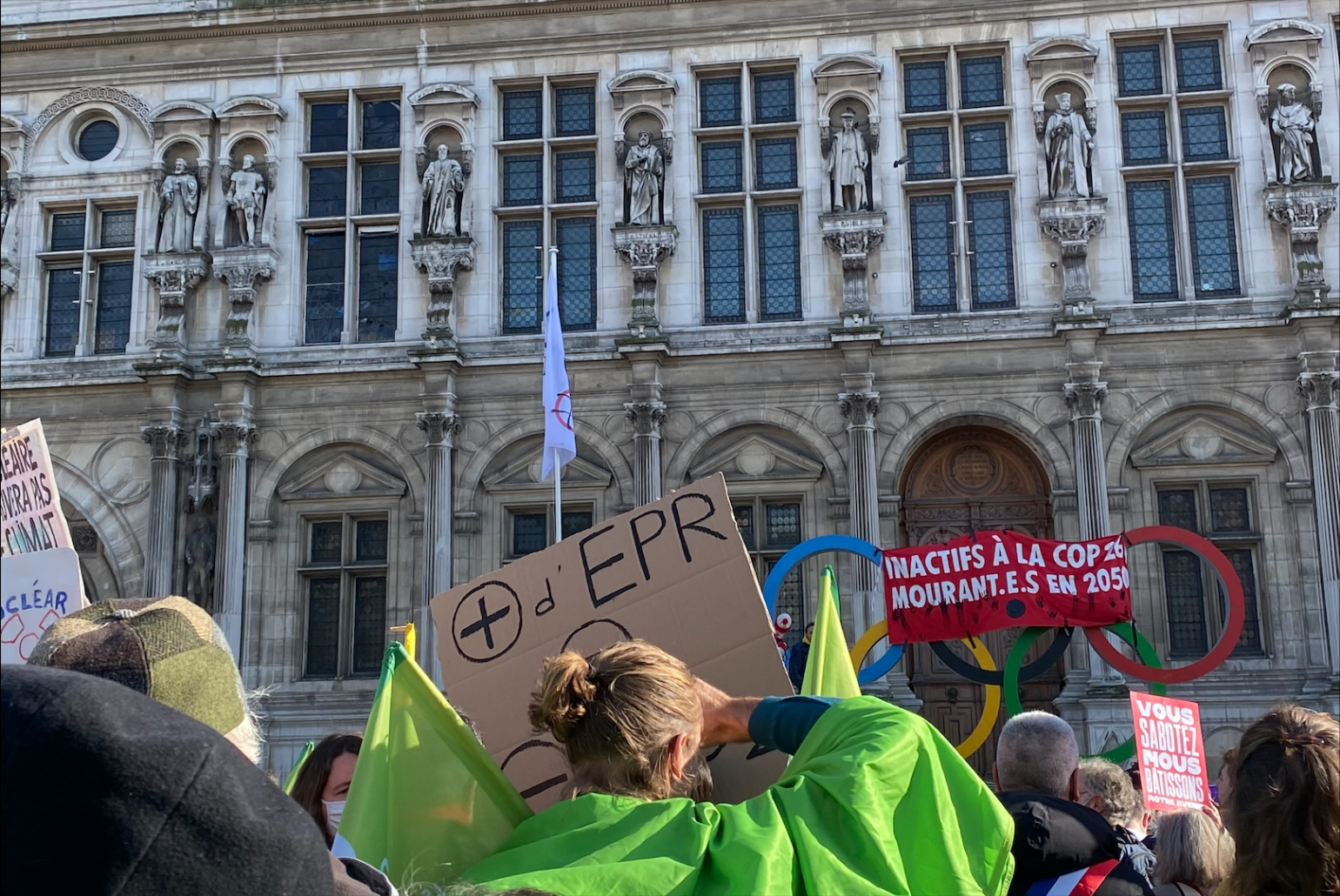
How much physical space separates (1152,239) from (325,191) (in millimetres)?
12504

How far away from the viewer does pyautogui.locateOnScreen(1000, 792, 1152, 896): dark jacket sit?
4125 mm

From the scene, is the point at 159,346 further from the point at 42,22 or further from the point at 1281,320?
the point at 1281,320

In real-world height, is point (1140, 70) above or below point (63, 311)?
above

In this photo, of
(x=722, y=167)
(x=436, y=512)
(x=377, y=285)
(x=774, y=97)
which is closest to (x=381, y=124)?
(x=377, y=285)

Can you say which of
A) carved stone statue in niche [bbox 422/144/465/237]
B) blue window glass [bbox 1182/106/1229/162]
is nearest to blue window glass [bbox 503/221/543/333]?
carved stone statue in niche [bbox 422/144/465/237]

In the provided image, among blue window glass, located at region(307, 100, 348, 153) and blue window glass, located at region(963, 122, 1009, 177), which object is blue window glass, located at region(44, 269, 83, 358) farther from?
blue window glass, located at region(963, 122, 1009, 177)

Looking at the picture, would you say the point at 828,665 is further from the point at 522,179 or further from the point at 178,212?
the point at 178,212

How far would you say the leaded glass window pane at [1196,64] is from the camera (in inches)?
749

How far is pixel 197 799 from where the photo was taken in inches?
63.1

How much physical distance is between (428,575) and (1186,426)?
35.3 ft

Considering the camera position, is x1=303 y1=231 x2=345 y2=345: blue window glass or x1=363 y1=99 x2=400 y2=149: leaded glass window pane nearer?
x1=303 y1=231 x2=345 y2=345: blue window glass

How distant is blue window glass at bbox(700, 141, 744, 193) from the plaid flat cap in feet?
58.5

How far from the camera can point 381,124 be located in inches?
813

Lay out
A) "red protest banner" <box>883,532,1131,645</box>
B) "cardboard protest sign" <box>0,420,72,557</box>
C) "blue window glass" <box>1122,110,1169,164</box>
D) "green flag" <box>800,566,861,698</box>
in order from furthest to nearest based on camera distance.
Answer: "blue window glass" <box>1122,110,1169,164</box>
"red protest banner" <box>883,532,1131,645</box>
"cardboard protest sign" <box>0,420,72,557</box>
"green flag" <box>800,566,861,698</box>
